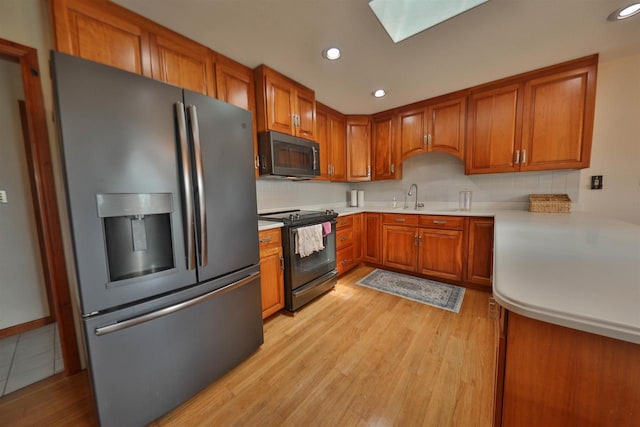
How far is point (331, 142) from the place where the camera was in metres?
3.14

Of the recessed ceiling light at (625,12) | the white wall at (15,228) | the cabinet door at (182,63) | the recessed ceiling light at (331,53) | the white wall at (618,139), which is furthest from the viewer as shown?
the white wall at (618,139)

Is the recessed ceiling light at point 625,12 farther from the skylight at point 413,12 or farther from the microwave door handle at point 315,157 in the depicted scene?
the microwave door handle at point 315,157

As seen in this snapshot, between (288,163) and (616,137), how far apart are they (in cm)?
308

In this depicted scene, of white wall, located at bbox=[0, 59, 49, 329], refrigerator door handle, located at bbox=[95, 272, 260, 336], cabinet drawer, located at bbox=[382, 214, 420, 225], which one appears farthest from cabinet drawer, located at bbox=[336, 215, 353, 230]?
A: white wall, located at bbox=[0, 59, 49, 329]

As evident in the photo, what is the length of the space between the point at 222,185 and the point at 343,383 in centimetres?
141

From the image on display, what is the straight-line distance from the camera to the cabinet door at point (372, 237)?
3.14 meters

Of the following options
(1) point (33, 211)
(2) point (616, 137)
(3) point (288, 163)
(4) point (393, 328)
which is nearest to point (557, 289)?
(4) point (393, 328)

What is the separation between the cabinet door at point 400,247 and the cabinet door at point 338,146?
39.4 inches

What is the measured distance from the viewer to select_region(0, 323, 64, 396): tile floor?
1.43 m

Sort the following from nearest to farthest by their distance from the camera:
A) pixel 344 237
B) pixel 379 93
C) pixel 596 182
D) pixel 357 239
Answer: pixel 596 182 < pixel 379 93 < pixel 344 237 < pixel 357 239

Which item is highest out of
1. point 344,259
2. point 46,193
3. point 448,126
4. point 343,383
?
point 448,126

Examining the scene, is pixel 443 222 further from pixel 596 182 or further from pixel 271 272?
pixel 271 272

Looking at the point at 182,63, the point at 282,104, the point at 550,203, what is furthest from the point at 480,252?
the point at 182,63

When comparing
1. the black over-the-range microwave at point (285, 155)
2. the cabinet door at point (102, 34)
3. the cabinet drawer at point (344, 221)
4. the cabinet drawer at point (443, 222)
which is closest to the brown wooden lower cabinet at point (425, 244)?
the cabinet drawer at point (443, 222)
